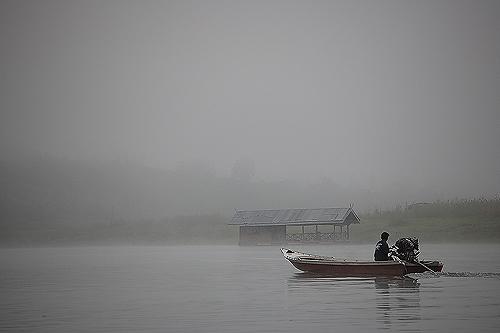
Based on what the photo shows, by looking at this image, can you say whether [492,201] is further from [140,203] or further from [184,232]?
[140,203]

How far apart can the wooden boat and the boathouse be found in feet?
148

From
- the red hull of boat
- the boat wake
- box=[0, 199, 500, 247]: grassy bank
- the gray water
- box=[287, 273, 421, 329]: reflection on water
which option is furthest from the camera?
box=[0, 199, 500, 247]: grassy bank

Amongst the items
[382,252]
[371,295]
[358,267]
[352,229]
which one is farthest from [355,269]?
[352,229]

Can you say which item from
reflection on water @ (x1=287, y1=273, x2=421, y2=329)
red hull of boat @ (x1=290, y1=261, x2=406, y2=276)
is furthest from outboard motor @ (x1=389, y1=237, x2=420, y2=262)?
red hull of boat @ (x1=290, y1=261, x2=406, y2=276)

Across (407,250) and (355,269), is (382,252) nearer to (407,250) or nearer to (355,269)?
(407,250)

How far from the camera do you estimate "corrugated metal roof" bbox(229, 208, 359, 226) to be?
73.8 m

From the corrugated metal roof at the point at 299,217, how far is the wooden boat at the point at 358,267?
147ft

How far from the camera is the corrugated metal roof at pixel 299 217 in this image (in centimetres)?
7381

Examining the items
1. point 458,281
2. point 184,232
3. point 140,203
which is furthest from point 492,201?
point 140,203

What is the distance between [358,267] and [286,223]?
50.8 metres

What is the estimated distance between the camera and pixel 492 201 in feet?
254

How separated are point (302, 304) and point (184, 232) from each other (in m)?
84.9

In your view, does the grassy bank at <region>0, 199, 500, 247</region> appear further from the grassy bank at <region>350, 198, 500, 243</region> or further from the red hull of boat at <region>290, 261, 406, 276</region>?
the red hull of boat at <region>290, 261, 406, 276</region>

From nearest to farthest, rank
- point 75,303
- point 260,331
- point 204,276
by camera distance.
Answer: point 260,331, point 75,303, point 204,276
